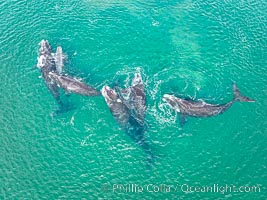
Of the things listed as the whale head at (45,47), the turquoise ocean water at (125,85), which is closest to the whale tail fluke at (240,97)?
the turquoise ocean water at (125,85)

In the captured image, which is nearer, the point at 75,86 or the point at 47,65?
the point at 75,86

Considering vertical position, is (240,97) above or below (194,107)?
below

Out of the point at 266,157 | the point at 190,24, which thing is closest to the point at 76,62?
the point at 190,24

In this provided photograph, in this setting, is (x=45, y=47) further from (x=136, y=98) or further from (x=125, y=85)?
(x=136, y=98)

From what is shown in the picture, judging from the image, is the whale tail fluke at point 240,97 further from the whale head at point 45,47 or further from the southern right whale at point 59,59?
the whale head at point 45,47

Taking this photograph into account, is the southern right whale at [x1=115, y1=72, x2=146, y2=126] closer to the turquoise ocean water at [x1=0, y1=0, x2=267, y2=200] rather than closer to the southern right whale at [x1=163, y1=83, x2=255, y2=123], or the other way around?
the turquoise ocean water at [x1=0, y1=0, x2=267, y2=200]

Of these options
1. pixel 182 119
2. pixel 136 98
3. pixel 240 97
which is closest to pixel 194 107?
pixel 182 119

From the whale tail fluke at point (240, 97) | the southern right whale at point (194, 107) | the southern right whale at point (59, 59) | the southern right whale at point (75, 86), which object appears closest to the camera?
the southern right whale at point (194, 107)

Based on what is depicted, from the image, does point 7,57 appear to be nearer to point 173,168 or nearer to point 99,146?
point 99,146

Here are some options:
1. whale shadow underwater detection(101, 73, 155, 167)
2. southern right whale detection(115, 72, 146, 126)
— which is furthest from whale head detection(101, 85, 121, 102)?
southern right whale detection(115, 72, 146, 126)
